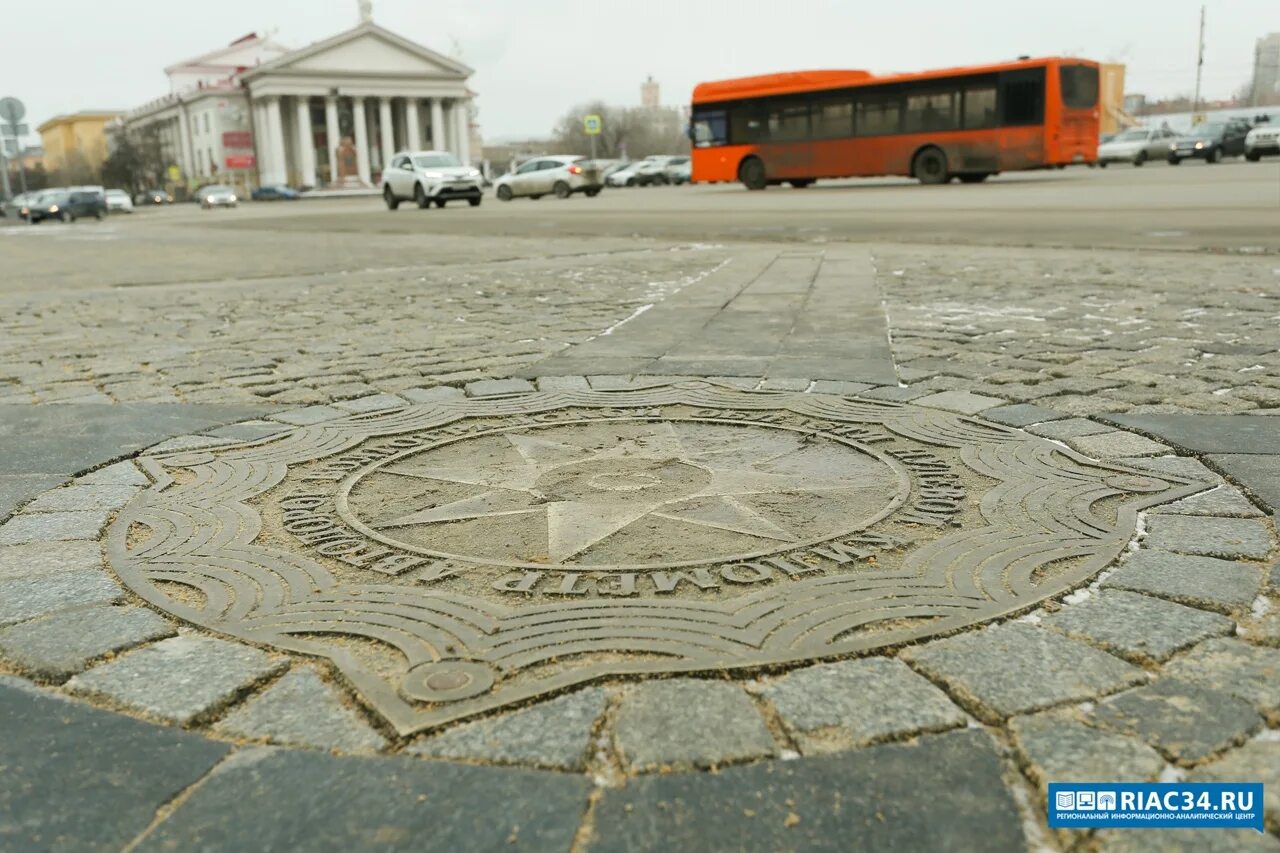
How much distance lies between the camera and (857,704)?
1983mm

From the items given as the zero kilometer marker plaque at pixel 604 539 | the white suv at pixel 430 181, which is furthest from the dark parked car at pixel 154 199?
the zero kilometer marker plaque at pixel 604 539

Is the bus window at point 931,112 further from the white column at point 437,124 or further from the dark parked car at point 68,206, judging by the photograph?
the white column at point 437,124

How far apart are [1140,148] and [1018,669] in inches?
1726

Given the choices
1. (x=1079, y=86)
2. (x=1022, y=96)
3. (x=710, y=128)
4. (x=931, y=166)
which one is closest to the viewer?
(x=1022, y=96)

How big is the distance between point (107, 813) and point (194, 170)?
10598cm

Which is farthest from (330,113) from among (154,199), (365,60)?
(154,199)

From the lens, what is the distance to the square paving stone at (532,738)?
1.83 meters

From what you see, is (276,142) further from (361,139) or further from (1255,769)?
(1255,769)

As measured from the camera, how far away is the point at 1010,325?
21.7 ft

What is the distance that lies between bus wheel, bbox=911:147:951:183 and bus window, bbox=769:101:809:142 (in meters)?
3.07

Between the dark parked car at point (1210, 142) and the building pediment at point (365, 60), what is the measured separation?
62.3 metres

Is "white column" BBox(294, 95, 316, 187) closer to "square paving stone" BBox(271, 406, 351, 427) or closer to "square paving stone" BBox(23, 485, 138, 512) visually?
"square paving stone" BBox(271, 406, 351, 427)

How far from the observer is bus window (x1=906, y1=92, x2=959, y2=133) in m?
25.3

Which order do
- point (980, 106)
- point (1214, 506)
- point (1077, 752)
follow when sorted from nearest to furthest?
point (1077, 752) → point (1214, 506) → point (980, 106)
